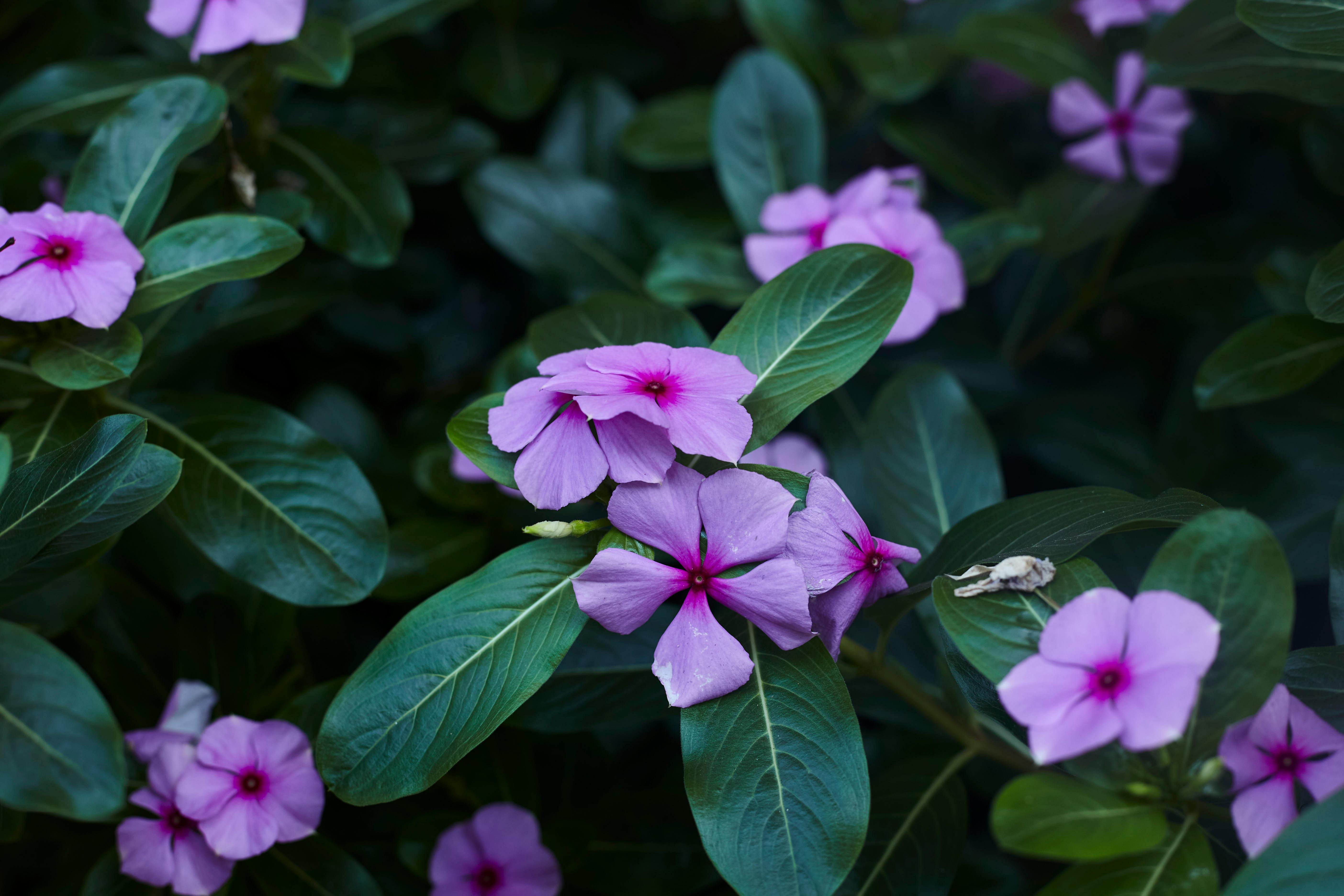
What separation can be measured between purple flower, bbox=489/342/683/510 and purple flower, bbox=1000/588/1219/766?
28 centimetres

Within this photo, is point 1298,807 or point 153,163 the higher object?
point 153,163

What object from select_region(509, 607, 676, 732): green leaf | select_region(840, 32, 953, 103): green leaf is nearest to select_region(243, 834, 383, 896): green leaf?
select_region(509, 607, 676, 732): green leaf

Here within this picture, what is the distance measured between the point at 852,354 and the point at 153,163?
77 centimetres

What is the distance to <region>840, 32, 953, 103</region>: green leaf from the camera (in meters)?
1.41

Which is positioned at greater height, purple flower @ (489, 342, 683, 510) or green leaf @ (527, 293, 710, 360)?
purple flower @ (489, 342, 683, 510)

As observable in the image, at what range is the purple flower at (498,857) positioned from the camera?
101 centimetres

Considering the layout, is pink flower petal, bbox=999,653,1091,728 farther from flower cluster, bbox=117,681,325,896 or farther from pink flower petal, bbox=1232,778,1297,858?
flower cluster, bbox=117,681,325,896

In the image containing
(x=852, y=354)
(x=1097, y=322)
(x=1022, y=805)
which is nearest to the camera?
(x=1022, y=805)

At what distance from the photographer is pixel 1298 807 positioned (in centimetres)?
70

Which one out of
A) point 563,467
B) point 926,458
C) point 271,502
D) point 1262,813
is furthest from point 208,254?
point 1262,813

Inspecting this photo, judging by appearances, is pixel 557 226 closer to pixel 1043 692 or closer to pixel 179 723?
pixel 179 723

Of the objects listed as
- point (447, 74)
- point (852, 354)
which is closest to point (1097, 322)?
point (852, 354)

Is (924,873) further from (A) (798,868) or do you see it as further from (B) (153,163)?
(B) (153,163)

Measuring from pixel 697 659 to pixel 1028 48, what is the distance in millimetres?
1163
